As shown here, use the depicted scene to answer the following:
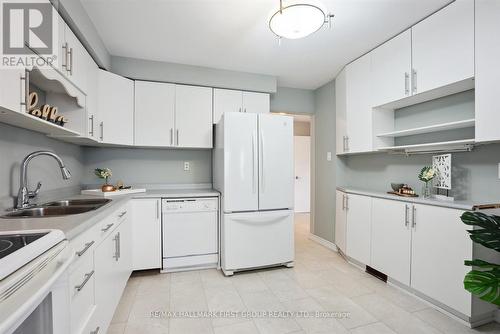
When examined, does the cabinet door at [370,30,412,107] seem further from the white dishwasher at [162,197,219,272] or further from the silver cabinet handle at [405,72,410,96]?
the white dishwasher at [162,197,219,272]

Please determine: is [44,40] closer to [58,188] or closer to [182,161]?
[58,188]

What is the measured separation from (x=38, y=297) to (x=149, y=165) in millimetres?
2585

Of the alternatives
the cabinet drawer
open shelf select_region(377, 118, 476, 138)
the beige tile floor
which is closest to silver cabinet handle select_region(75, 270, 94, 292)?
the cabinet drawer

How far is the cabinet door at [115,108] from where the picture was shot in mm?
2478

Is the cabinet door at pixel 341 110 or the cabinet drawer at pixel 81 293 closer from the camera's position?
the cabinet drawer at pixel 81 293

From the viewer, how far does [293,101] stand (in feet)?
12.3

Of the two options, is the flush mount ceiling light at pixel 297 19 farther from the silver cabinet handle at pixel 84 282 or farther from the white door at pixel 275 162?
the silver cabinet handle at pixel 84 282

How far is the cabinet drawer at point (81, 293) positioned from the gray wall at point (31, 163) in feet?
2.62

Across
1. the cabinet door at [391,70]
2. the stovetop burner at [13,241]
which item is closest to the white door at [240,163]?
the cabinet door at [391,70]

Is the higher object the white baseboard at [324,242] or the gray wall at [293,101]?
the gray wall at [293,101]

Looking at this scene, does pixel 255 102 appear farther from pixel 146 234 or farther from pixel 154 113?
pixel 146 234

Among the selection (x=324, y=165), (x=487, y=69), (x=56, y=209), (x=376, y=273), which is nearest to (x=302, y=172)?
(x=324, y=165)

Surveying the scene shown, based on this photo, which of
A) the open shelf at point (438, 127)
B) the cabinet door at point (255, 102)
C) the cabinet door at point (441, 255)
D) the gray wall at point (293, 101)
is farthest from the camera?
the gray wall at point (293, 101)

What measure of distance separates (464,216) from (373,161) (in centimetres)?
153
